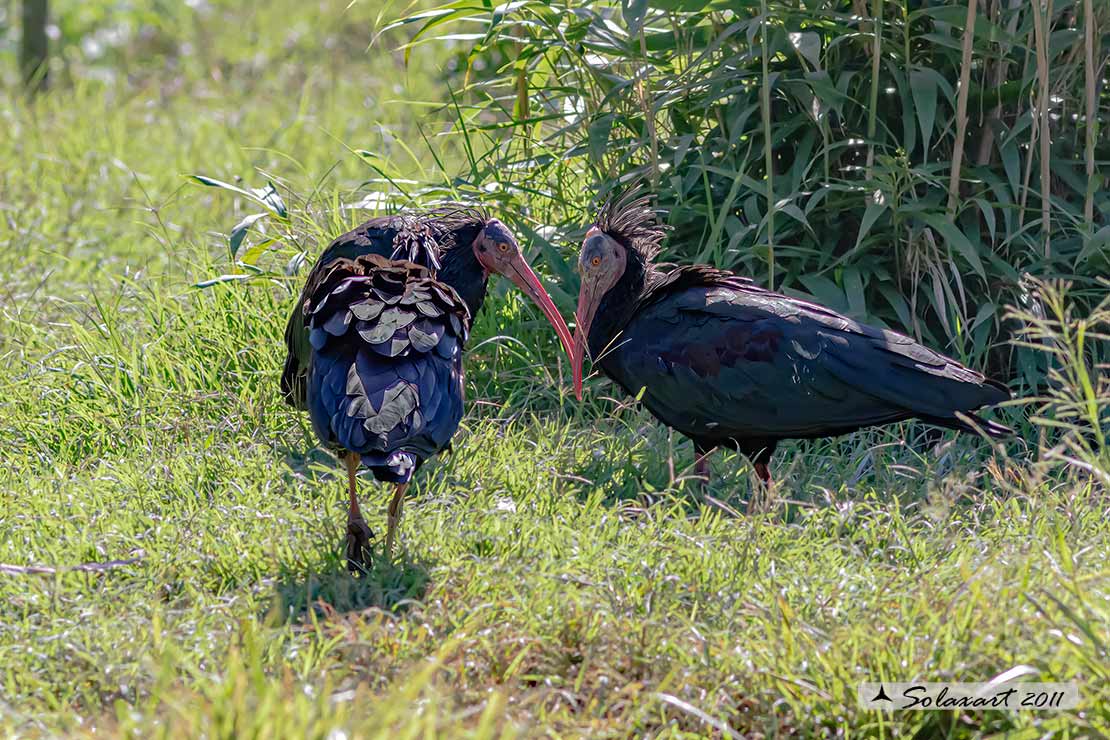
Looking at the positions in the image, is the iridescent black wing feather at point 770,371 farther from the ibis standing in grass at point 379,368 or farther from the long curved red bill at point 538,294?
the ibis standing in grass at point 379,368

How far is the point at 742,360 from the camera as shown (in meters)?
3.85

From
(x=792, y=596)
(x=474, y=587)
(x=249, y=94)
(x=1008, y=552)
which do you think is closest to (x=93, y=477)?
(x=474, y=587)

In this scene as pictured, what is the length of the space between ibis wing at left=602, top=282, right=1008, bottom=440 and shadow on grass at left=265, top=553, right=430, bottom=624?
1058mm

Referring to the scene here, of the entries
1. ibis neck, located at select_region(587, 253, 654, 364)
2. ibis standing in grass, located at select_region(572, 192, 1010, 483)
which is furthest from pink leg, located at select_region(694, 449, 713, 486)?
ibis neck, located at select_region(587, 253, 654, 364)

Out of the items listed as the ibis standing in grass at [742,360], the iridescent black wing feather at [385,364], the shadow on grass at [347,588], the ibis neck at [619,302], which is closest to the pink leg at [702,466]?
the ibis standing in grass at [742,360]

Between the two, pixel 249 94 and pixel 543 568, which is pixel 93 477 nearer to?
pixel 543 568

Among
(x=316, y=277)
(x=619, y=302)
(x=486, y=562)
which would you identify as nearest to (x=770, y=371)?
(x=619, y=302)

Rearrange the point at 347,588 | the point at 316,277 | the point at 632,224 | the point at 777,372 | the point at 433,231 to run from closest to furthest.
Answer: the point at 347,588
the point at 777,372
the point at 316,277
the point at 632,224
the point at 433,231

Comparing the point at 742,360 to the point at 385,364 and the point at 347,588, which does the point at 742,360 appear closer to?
the point at 385,364

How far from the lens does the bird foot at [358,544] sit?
3.27 m

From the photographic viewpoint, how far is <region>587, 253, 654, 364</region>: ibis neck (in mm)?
4199

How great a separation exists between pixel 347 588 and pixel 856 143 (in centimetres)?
226

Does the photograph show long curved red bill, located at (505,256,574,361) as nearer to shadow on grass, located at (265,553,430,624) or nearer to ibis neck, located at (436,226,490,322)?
ibis neck, located at (436,226,490,322)

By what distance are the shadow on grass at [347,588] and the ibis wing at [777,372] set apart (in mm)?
1058
